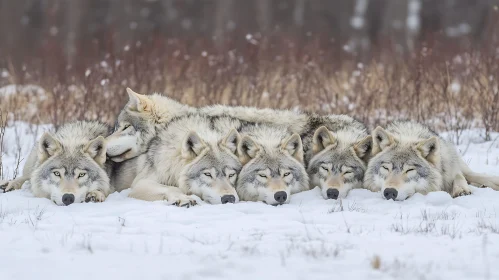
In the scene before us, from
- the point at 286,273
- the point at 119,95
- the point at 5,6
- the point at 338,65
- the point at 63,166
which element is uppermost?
the point at 5,6

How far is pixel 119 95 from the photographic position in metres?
10.4

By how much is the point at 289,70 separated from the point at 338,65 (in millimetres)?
1849

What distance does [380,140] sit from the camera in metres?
6.57

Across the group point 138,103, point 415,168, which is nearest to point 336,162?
point 415,168

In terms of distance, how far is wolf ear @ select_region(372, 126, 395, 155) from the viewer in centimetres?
652

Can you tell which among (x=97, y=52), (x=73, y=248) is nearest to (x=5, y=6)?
(x=97, y=52)

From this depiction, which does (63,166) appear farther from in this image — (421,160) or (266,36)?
(266,36)

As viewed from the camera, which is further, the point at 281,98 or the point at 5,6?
the point at 5,6

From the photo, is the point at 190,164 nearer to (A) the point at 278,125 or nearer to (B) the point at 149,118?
(B) the point at 149,118

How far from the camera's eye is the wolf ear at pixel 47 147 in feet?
21.1

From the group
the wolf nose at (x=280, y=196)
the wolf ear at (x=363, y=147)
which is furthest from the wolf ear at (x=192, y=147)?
the wolf ear at (x=363, y=147)

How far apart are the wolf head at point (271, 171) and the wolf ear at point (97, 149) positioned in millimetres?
1368

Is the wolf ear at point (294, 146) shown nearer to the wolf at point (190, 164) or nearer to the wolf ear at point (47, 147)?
the wolf at point (190, 164)

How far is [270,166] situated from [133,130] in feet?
5.28
